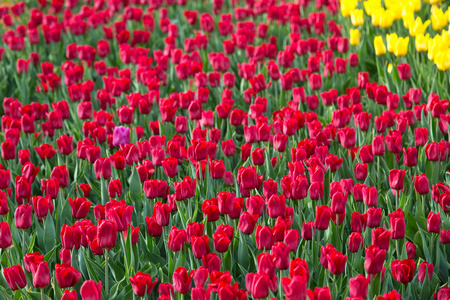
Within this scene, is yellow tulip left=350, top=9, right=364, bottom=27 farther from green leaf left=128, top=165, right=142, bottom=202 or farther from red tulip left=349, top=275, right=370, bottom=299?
red tulip left=349, top=275, right=370, bottom=299

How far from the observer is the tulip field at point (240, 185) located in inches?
82.0

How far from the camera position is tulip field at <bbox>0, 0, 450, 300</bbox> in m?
2.08

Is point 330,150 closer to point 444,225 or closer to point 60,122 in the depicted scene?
point 444,225

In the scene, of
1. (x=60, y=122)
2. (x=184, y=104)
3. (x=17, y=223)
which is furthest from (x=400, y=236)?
(x=60, y=122)

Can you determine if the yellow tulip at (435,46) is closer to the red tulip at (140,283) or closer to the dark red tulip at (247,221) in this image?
the dark red tulip at (247,221)

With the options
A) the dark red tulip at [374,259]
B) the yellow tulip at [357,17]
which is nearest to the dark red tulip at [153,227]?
the dark red tulip at [374,259]

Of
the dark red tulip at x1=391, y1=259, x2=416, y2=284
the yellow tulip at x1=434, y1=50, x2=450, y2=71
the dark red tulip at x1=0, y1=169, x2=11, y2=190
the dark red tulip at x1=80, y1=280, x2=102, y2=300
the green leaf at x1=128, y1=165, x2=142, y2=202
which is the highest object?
the yellow tulip at x1=434, y1=50, x2=450, y2=71

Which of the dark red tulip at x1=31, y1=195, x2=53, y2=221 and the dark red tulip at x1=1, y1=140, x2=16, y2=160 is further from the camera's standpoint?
the dark red tulip at x1=1, y1=140, x2=16, y2=160

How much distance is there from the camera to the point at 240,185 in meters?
2.60

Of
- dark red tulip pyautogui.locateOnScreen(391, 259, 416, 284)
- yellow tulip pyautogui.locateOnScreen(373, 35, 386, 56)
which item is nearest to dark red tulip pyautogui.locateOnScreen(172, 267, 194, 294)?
dark red tulip pyautogui.locateOnScreen(391, 259, 416, 284)

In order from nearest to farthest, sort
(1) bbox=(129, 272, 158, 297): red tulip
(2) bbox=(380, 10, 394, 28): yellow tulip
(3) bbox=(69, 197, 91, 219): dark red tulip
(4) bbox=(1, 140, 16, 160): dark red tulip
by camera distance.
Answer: (1) bbox=(129, 272, 158, 297): red tulip < (3) bbox=(69, 197, 91, 219): dark red tulip < (4) bbox=(1, 140, 16, 160): dark red tulip < (2) bbox=(380, 10, 394, 28): yellow tulip

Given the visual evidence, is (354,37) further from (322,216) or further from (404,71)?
(322,216)

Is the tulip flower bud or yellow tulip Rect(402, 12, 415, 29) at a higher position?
yellow tulip Rect(402, 12, 415, 29)

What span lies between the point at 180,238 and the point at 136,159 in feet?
2.85
